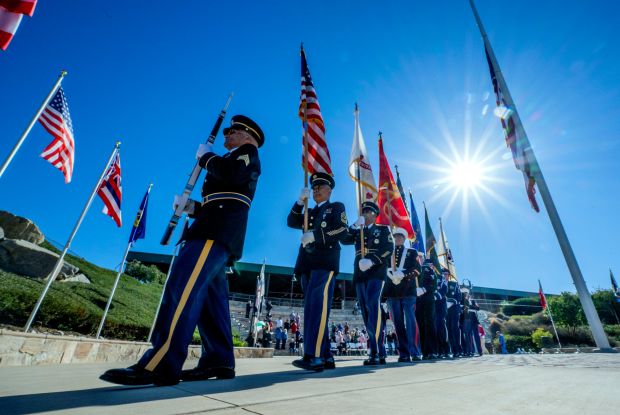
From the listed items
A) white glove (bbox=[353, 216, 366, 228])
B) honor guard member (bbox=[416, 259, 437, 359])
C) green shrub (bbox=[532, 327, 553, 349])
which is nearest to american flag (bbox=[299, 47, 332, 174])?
white glove (bbox=[353, 216, 366, 228])

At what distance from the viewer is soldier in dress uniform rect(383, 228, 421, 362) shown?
239 inches

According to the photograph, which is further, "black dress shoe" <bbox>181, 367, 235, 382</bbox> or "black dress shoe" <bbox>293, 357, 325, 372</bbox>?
"black dress shoe" <bbox>293, 357, 325, 372</bbox>

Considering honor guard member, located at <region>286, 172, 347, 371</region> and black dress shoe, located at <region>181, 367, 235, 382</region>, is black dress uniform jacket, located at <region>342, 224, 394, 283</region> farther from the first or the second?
black dress shoe, located at <region>181, 367, 235, 382</region>

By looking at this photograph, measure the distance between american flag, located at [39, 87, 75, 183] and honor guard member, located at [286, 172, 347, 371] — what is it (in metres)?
5.50

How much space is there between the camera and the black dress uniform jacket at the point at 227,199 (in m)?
2.46

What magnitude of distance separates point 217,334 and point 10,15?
18.7 ft

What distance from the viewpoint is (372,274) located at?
5.02m

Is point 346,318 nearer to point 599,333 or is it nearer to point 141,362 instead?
point 599,333

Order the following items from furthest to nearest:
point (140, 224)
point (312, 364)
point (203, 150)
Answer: point (140, 224)
point (312, 364)
point (203, 150)

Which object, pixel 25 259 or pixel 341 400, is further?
pixel 25 259

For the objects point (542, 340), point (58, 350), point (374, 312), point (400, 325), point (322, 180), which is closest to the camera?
point (322, 180)

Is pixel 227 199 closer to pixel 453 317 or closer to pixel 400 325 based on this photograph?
pixel 400 325

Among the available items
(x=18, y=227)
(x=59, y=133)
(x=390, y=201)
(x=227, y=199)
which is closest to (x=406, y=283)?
(x=390, y=201)

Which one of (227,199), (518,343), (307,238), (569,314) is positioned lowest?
(227,199)
